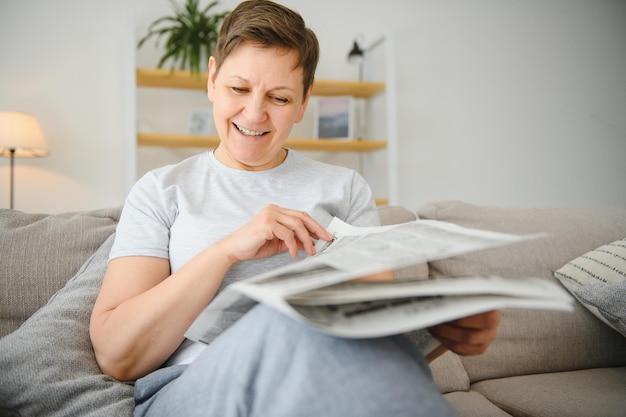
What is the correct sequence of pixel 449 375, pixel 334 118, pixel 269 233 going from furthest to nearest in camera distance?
pixel 334 118
pixel 449 375
pixel 269 233

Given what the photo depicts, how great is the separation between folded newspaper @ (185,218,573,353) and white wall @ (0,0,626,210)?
2355 millimetres

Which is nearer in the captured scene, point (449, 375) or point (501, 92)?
point (449, 375)

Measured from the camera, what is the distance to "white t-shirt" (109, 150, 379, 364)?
93 centimetres

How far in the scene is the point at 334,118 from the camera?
310 cm

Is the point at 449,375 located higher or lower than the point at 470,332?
lower

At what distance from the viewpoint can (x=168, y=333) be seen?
786 mm

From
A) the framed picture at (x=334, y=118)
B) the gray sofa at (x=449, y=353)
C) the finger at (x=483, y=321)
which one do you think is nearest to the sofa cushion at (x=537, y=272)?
the gray sofa at (x=449, y=353)

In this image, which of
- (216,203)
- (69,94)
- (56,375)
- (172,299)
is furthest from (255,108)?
(69,94)

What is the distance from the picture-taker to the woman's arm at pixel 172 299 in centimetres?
75

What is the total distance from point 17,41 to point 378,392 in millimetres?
3078

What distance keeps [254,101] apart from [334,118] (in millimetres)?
2138

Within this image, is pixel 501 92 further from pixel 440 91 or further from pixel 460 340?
pixel 460 340

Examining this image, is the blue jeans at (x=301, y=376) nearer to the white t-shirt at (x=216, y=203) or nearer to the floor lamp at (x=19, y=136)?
the white t-shirt at (x=216, y=203)

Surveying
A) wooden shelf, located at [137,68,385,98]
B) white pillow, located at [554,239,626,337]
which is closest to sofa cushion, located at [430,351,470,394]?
white pillow, located at [554,239,626,337]
